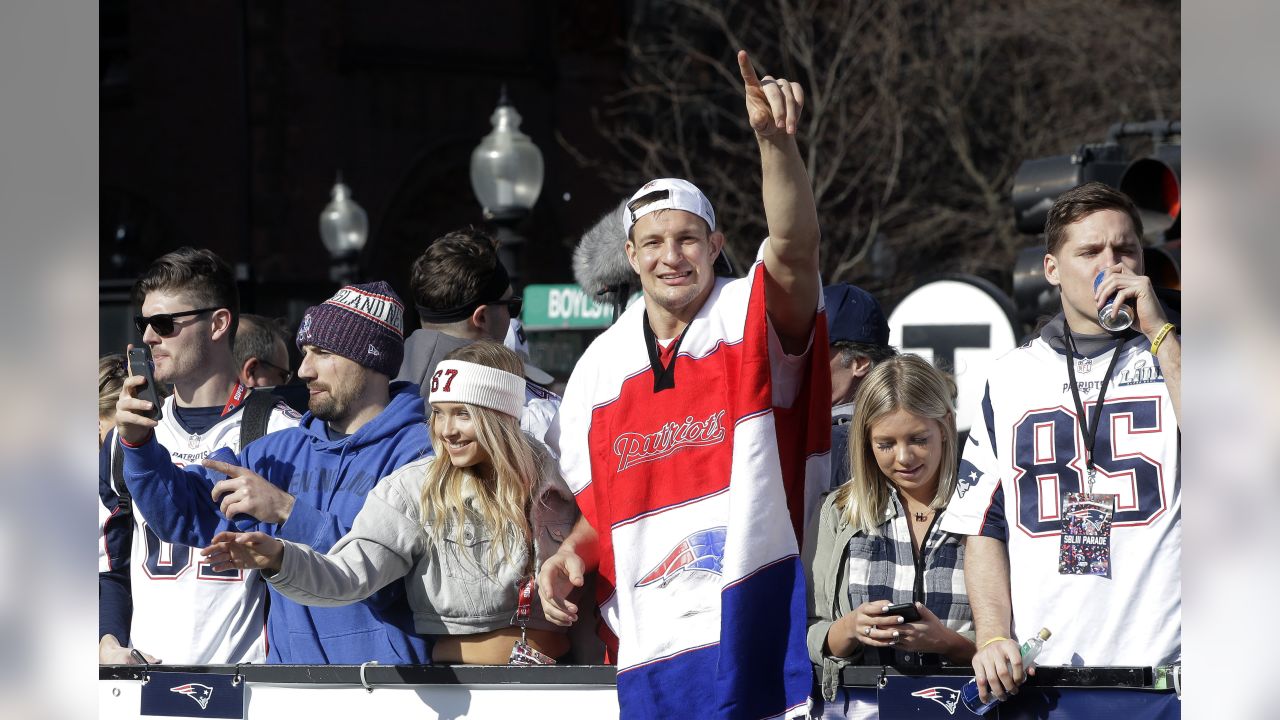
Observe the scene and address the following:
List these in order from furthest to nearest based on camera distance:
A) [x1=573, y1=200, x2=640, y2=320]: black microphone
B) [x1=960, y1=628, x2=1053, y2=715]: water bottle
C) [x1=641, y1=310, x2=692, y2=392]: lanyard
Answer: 1. [x1=573, y1=200, x2=640, y2=320]: black microphone
2. [x1=641, y1=310, x2=692, y2=392]: lanyard
3. [x1=960, y1=628, x2=1053, y2=715]: water bottle

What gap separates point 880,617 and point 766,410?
0.51 m

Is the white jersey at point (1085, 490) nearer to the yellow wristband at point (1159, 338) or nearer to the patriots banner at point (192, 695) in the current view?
the yellow wristband at point (1159, 338)

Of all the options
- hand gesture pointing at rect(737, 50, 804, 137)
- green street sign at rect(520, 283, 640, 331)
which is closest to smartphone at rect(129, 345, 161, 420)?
hand gesture pointing at rect(737, 50, 804, 137)

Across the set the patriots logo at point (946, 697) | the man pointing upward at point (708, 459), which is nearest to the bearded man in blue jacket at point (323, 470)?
the man pointing upward at point (708, 459)

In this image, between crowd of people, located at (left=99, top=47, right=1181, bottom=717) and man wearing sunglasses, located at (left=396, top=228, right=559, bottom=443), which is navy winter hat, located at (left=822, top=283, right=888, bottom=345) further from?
man wearing sunglasses, located at (left=396, top=228, right=559, bottom=443)

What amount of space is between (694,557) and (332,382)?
60.2 inches

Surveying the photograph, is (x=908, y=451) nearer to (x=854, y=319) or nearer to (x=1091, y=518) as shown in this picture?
(x=1091, y=518)

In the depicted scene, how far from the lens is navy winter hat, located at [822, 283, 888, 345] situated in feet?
15.5

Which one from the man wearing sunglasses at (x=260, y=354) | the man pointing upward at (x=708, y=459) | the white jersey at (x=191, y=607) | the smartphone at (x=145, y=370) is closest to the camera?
the man pointing upward at (x=708, y=459)

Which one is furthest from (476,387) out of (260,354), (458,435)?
(260,354)

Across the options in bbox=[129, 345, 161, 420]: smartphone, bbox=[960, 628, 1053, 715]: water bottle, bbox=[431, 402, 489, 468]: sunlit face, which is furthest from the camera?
bbox=[431, 402, 489, 468]: sunlit face

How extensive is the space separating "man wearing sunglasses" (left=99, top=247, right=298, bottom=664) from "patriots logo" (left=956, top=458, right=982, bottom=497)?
2.15 meters

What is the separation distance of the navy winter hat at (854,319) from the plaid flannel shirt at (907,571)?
1.17 metres

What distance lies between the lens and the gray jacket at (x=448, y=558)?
3822mm
